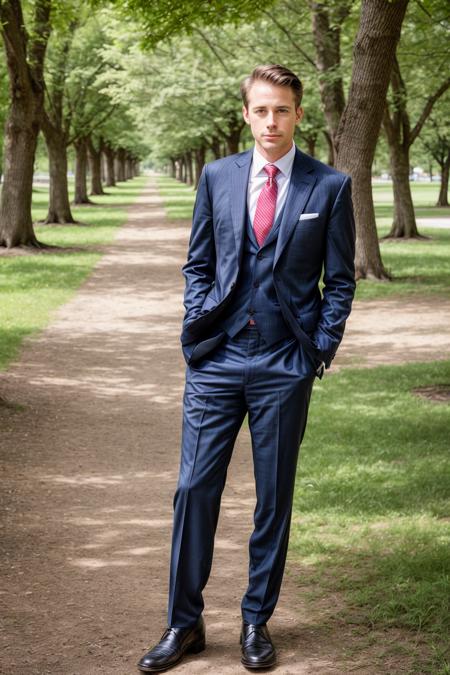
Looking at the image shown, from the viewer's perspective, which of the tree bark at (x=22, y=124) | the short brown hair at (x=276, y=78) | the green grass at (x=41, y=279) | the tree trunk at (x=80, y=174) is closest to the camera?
the short brown hair at (x=276, y=78)

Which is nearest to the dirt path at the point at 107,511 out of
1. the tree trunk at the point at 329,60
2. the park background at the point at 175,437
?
the park background at the point at 175,437

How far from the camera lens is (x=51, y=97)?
3531 cm

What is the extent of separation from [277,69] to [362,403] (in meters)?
5.66

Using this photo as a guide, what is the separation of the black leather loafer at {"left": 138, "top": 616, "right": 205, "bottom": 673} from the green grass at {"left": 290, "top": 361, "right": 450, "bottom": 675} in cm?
66

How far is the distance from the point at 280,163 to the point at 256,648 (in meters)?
1.83

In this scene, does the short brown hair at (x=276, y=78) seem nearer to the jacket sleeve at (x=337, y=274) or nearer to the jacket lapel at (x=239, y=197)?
the jacket lapel at (x=239, y=197)

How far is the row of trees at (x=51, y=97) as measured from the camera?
65.9 ft

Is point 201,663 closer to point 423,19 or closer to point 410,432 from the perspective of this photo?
point 410,432

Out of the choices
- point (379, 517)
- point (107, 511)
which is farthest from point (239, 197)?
point (107, 511)

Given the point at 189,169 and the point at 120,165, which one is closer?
the point at 189,169

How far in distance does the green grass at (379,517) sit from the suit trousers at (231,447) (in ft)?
2.29

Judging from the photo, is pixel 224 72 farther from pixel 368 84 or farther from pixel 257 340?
pixel 257 340

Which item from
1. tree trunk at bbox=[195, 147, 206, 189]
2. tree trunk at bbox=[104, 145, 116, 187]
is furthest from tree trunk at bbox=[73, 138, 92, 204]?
tree trunk at bbox=[104, 145, 116, 187]

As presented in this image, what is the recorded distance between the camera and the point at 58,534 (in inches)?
215
